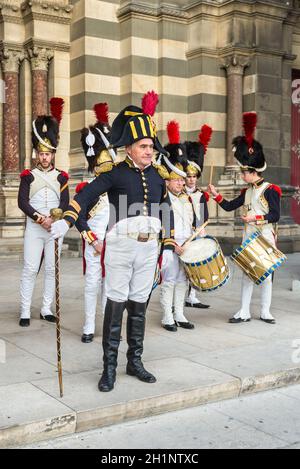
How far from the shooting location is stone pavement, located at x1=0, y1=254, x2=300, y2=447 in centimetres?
427

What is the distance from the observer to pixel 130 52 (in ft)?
44.9

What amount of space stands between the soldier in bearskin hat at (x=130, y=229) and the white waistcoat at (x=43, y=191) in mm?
2205

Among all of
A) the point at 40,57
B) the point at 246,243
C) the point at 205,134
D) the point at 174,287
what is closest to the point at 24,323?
the point at 174,287

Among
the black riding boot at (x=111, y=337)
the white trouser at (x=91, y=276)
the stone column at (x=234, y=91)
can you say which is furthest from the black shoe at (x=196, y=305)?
the stone column at (x=234, y=91)

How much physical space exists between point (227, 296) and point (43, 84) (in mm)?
7531

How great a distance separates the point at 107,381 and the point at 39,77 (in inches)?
415

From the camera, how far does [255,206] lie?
24.7ft

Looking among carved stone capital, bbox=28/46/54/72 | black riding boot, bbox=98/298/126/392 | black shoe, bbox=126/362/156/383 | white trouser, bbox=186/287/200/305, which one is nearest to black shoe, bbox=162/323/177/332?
white trouser, bbox=186/287/200/305

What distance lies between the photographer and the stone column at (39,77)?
545 inches

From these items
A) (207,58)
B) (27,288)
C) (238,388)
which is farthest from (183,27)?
(238,388)

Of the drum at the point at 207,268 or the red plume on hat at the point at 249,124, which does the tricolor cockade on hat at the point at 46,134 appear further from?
the red plume on hat at the point at 249,124

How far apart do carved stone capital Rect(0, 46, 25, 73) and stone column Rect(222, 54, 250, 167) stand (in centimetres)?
467

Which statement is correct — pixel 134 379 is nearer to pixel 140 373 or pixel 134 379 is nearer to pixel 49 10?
pixel 140 373
